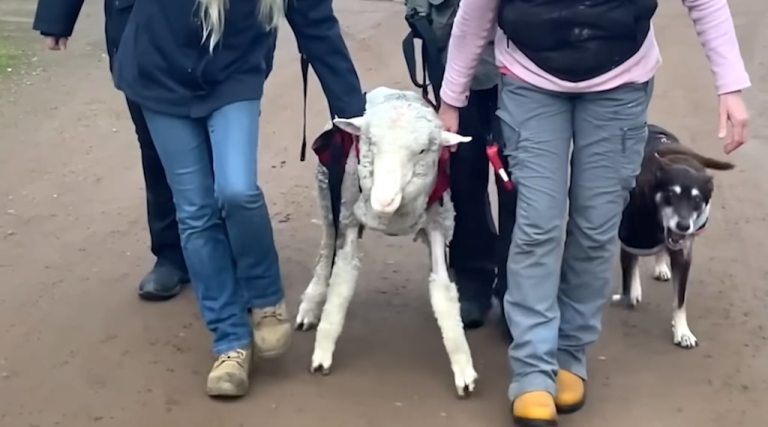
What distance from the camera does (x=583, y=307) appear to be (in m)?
4.49

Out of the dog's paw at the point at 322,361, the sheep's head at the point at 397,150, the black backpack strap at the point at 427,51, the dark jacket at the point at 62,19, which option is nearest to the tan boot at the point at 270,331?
the dog's paw at the point at 322,361

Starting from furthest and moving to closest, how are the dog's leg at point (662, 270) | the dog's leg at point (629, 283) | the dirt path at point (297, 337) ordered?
1. the dog's leg at point (662, 270)
2. the dog's leg at point (629, 283)
3. the dirt path at point (297, 337)

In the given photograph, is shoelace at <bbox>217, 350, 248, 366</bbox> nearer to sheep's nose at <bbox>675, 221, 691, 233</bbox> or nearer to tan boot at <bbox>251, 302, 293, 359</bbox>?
tan boot at <bbox>251, 302, 293, 359</bbox>

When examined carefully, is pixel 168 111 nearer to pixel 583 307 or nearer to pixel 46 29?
pixel 46 29

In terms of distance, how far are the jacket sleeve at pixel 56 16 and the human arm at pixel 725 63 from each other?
2411mm

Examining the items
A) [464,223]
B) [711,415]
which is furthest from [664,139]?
[711,415]

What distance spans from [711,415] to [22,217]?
383 centimetres

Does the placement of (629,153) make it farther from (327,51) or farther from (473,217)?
(327,51)

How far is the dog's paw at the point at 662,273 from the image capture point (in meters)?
5.74

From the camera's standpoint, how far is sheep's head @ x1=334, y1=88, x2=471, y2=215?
434 cm

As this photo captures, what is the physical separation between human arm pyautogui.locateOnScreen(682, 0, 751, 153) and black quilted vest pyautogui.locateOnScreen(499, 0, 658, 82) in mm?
181

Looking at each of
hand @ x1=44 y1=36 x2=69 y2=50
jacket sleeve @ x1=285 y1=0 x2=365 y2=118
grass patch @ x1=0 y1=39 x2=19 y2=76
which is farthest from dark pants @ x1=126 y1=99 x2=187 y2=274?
grass patch @ x1=0 y1=39 x2=19 y2=76

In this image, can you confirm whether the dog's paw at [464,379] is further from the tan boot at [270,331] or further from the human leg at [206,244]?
the human leg at [206,244]

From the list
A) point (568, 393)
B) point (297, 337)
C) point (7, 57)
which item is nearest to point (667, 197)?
point (568, 393)
